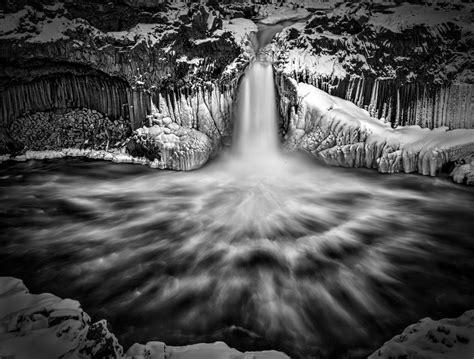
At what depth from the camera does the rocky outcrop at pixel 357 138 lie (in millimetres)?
5301

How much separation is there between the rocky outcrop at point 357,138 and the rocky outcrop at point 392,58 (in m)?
0.30

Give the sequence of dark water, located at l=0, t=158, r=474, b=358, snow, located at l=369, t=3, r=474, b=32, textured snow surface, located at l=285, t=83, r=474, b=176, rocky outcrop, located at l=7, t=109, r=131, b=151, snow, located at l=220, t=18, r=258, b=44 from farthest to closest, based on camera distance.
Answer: rocky outcrop, located at l=7, t=109, r=131, b=151, snow, located at l=220, t=18, r=258, b=44, snow, located at l=369, t=3, r=474, b=32, textured snow surface, located at l=285, t=83, r=474, b=176, dark water, located at l=0, t=158, r=474, b=358

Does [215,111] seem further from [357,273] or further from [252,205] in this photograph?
[357,273]

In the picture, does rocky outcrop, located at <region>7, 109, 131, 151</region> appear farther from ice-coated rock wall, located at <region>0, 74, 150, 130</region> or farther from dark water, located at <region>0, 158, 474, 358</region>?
dark water, located at <region>0, 158, 474, 358</region>

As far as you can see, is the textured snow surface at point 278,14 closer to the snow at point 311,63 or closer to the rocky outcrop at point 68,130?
the snow at point 311,63

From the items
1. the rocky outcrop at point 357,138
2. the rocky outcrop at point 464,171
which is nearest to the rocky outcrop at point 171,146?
the rocky outcrop at point 357,138

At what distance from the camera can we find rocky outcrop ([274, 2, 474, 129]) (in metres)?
5.62

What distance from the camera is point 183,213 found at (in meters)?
4.91

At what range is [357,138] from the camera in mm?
5930

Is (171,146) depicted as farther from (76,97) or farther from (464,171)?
(464,171)

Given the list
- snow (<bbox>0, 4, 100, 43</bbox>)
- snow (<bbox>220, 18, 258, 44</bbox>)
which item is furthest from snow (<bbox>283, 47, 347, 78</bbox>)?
snow (<bbox>0, 4, 100, 43</bbox>)

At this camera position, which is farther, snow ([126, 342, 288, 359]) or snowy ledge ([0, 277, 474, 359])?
snow ([126, 342, 288, 359])

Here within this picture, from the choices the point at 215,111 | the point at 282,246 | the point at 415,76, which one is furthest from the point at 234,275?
the point at 415,76

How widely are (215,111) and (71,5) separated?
3734 millimetres
